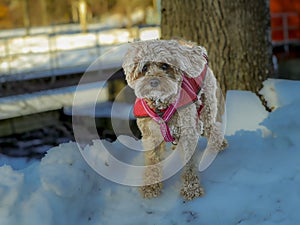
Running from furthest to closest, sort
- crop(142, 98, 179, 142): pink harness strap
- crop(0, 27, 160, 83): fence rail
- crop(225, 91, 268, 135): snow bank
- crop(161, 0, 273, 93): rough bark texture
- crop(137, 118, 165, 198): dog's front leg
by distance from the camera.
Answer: crop(0, 27, 160, 83): fence rail, crop(161, 0, 273, 93): rough bark texture, crop(225, 91, 268, 135): snow bank, crop(137, 118, 165, 198): dog's front leg, crop(142, 98, 179, 142): pink harness strap

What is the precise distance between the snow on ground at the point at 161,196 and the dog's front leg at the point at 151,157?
0.22 ft

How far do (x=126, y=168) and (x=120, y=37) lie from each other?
15300 millimetres

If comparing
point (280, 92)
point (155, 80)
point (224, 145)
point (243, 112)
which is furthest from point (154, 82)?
point (280, 92)

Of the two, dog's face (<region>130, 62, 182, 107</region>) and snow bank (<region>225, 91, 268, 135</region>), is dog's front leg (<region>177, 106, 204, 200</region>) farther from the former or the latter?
snow bank (<region>225, 91, 268, 135</region>)

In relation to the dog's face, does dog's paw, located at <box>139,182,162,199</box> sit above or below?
below

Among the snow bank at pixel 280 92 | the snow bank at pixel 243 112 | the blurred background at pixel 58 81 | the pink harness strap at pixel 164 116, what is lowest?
the blurred background at pixel 58 81

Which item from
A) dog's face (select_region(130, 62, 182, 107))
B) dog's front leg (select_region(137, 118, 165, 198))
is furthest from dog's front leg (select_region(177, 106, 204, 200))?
dog's face (select_region(130, 62, 182, 107))

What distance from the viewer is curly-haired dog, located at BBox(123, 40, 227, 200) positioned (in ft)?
9.99

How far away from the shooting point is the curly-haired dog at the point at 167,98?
3.04 metres

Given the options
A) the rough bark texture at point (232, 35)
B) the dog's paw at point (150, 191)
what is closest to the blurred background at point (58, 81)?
the rough bark texture at point (232, 35)

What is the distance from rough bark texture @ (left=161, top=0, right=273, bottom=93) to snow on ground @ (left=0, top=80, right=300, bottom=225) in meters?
Result: 1.50

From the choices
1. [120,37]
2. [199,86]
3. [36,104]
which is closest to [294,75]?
[36,104]

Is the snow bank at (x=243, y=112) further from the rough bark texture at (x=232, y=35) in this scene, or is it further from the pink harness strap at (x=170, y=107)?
the pink harness strap at (x=170, y=107)

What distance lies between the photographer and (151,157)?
11.6ft
